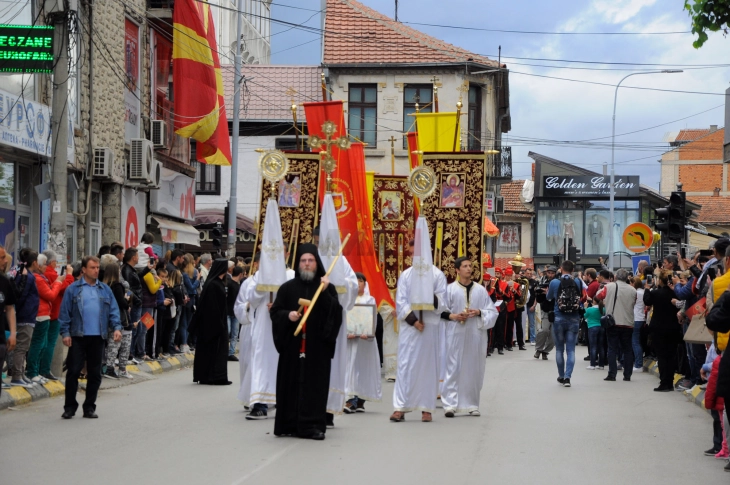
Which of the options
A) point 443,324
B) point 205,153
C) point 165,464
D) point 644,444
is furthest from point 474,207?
point 205,153

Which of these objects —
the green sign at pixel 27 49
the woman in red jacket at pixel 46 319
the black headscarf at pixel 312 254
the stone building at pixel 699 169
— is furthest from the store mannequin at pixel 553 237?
the black headscarf at pixel 312 254

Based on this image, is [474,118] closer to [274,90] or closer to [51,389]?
[274,90]

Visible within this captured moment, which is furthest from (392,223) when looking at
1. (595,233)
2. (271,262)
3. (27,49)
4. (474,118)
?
(595,233)

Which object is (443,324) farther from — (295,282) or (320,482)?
(320,482)

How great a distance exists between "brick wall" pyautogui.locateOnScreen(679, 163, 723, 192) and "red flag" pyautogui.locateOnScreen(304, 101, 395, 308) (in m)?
60.5

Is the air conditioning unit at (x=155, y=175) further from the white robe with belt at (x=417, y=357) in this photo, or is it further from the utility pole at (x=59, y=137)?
the white robe with belt at (x=417, y=357)

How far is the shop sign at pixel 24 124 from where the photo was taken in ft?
62.0

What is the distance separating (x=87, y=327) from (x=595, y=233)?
178ft

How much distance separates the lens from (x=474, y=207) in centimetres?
1820

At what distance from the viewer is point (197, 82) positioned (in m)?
28.0

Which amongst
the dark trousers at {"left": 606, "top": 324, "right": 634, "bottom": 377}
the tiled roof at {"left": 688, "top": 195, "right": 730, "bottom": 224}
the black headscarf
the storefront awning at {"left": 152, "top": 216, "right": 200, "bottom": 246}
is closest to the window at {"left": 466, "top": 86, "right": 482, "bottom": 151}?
the storefront awning at {"left": 152, "top": 216, "right": 200, "bottom": 246}

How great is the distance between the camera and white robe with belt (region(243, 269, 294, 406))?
496 inches

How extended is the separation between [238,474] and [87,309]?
4.51 metres

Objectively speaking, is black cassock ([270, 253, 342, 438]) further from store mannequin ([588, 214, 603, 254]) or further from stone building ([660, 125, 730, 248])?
stone building ([660, 125, 730, 248])
